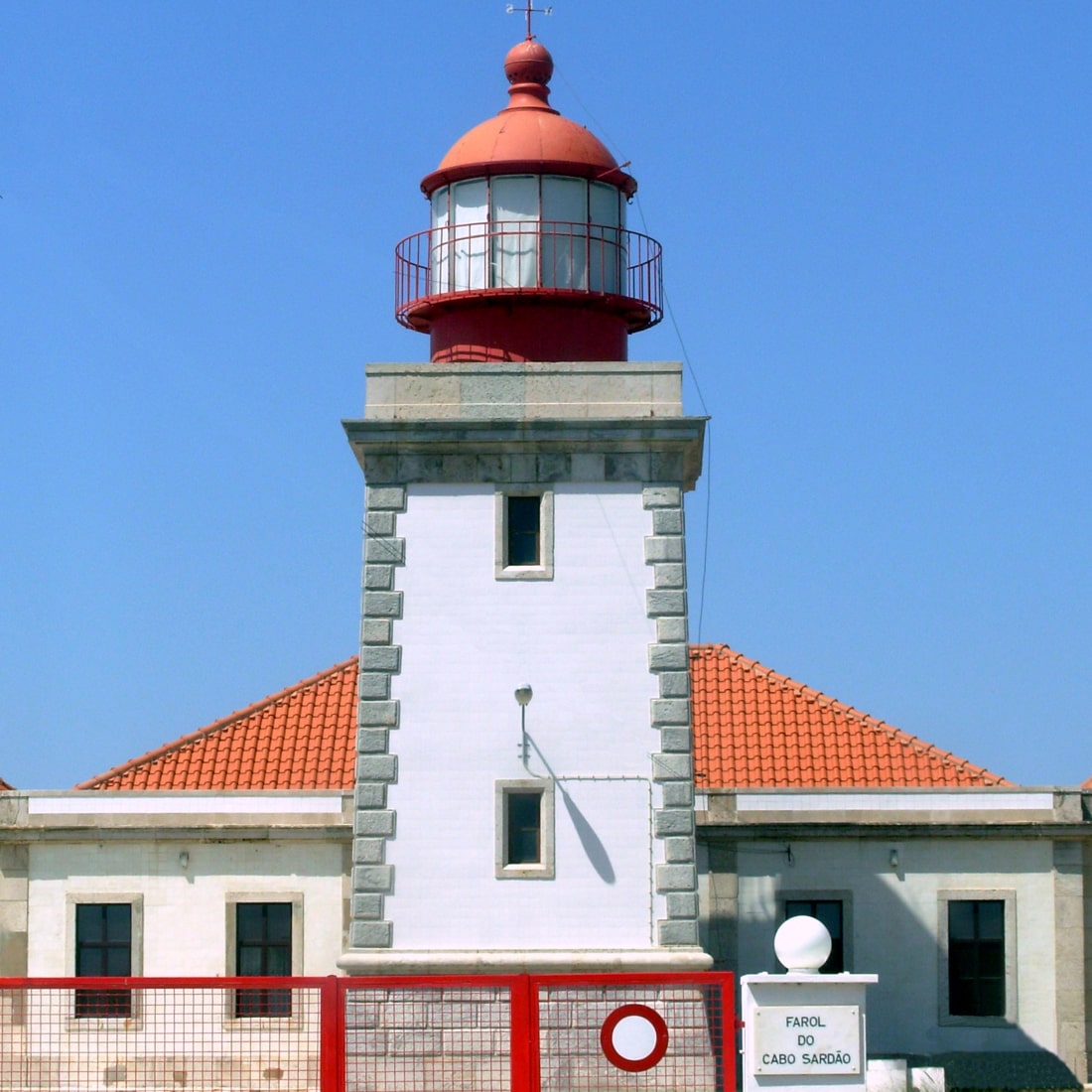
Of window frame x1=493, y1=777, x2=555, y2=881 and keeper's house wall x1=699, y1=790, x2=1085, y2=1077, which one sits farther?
keeper's house wall x1=699, y1=790, x2=1085, y2=1077

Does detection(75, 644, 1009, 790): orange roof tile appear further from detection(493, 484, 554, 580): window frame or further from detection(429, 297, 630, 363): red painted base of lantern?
detection(429, 297, 630, 363): red painted base of lantern

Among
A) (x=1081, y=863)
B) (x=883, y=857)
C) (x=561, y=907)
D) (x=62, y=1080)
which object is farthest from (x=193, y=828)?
(x=1081, y=863)

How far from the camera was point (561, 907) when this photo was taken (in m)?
18.2

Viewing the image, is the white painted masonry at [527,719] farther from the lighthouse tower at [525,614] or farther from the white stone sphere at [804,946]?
the white stone sphere at [804,946]

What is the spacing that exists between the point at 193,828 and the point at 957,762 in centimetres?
810

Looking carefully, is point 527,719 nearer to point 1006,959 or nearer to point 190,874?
point 190,874

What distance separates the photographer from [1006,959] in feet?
72.9

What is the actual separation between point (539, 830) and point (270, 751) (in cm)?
622

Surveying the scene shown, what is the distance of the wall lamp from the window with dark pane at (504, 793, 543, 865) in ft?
1.04

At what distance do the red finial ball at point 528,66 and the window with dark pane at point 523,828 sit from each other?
6455mm

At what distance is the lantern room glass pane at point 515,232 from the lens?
18891 millimetres

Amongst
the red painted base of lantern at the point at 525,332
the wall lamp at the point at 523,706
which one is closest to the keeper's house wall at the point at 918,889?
the wall lamp at the point at 523,706

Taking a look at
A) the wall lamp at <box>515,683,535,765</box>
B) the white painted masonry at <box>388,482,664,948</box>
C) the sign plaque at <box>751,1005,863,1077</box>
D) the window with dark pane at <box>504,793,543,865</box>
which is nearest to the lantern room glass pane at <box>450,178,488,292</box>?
the white painted masonry at <box>388,482,664,948</box>

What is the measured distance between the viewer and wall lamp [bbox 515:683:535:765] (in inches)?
725
